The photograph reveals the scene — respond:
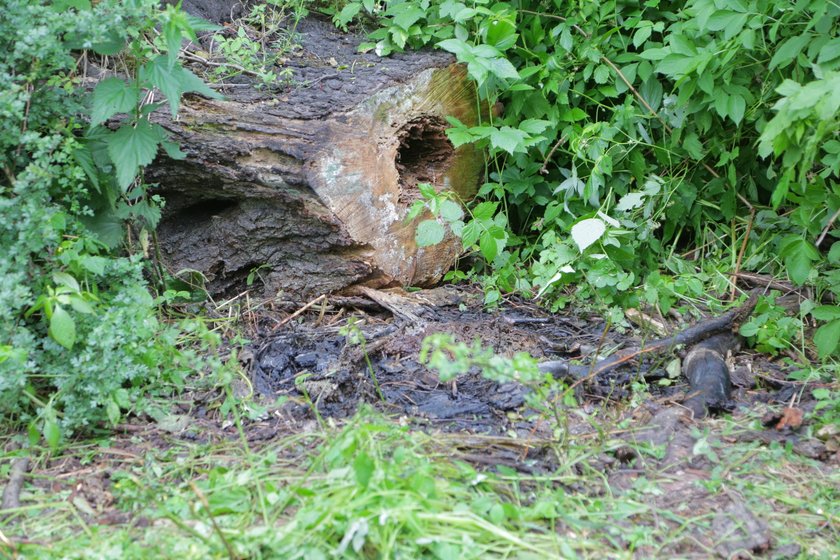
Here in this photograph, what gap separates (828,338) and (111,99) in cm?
297

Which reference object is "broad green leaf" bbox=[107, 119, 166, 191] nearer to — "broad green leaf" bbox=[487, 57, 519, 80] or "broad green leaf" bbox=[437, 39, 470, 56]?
"broad green leaf" bbox=[437, 39, 470, 56]

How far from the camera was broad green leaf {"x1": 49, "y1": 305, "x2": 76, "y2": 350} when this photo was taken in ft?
8.23

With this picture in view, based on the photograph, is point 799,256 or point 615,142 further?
point 615,142

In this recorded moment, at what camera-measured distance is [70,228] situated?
3008 mm

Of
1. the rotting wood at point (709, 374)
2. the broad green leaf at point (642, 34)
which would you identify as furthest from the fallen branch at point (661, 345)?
the broad green leaf at point (642, 34)

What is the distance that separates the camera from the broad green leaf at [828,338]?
10.0 ft

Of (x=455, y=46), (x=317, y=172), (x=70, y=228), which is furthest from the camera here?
(x=455, y=46)

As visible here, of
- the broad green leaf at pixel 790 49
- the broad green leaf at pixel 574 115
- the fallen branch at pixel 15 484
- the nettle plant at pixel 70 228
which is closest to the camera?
the fallen branch at pixel 15 484

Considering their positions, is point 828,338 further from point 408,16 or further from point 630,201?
point 408,16

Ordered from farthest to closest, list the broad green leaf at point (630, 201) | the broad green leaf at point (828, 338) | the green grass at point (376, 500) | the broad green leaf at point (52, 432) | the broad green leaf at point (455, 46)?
the broad green leaf at point (630, 201)
the broad green leaf at point (455, 46)
the broad green leaf at point (828, 338)
the broad green leaf at point (52, 432)
the green grass at point (376, 500)

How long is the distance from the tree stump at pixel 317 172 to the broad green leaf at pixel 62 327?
115 centimetres

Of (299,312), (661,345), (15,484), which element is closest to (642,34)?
(661,345)

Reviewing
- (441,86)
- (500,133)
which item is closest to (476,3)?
(441,86)

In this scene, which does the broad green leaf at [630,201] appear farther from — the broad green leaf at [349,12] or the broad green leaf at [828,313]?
the broad green leaf at [349,12]
